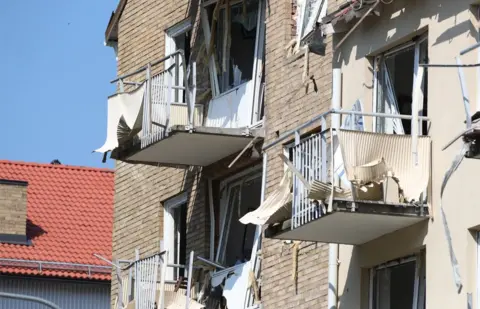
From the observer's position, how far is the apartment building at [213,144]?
80.2 feet

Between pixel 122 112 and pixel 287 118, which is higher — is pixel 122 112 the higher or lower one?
the higher one

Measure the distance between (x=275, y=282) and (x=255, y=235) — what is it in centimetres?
159

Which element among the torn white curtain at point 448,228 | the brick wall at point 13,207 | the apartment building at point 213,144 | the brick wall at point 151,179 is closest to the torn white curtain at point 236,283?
the apartment building at point 213,144

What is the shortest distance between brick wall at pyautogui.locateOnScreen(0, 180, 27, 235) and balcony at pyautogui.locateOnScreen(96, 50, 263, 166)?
54.3 ft

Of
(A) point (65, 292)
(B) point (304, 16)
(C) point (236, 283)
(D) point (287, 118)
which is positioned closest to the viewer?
(D) point (287, 118)

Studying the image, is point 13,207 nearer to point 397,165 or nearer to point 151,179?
point 151,179

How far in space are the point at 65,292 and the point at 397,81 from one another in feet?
73.1

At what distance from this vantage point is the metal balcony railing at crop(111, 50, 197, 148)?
26.0 meters

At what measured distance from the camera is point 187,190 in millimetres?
28016

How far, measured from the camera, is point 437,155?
20.4m

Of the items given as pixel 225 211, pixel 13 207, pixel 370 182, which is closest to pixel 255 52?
pixel 225 211

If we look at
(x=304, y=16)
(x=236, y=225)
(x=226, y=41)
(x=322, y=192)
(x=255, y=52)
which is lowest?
(x=322, y=192)

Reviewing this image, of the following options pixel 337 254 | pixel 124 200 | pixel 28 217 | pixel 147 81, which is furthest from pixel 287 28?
pixel 28 217

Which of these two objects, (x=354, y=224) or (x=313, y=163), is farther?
(x=313, y=163)
